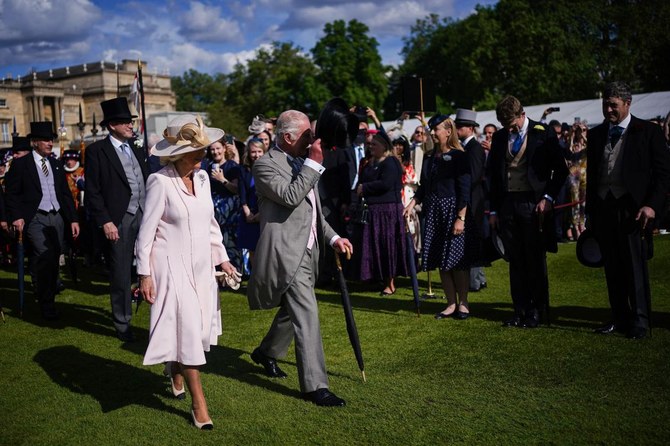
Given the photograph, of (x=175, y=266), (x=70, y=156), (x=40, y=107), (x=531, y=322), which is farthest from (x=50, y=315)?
(x=40, y=107)

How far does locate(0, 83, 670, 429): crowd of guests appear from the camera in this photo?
16.9 ft

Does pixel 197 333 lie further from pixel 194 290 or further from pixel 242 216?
pixel 242 216

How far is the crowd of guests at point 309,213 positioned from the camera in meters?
5.16

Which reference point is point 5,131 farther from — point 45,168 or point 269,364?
point 269,364

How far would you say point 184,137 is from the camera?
515 centimetres

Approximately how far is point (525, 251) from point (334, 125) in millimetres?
3260

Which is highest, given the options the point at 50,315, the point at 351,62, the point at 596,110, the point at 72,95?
the point at 72,95

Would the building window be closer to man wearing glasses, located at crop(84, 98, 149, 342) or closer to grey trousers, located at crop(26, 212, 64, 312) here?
grey trousers, located at crop(26, 212, 64, 312)

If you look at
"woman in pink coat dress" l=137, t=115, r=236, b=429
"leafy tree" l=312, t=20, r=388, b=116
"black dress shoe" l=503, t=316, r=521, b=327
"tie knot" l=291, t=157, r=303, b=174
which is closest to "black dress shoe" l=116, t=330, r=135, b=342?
"woman in pink coat dress" l=137, t=115, r=236, b=429

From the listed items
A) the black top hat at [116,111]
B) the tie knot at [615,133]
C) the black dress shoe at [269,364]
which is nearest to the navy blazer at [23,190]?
the black top hat at [116,111]

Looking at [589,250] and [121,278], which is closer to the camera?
[589,250]

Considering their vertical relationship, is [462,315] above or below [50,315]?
below

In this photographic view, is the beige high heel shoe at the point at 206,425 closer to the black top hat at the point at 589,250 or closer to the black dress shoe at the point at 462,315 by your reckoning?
the black dress shoe at the point at 462,315

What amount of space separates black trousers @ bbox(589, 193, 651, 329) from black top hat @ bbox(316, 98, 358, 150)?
3.19 metres
